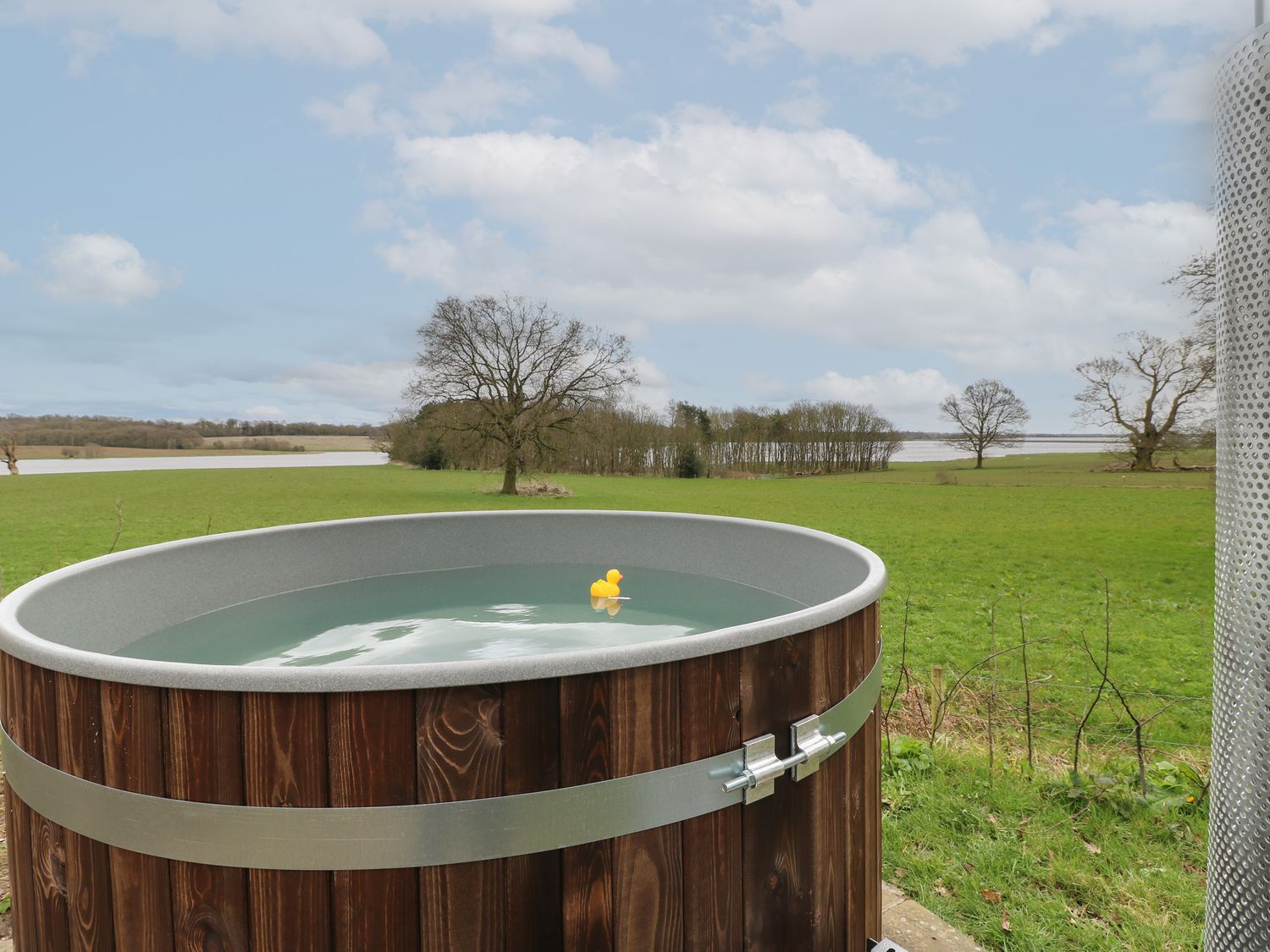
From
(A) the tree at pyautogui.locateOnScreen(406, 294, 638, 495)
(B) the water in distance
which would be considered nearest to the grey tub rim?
(B) the water in distance

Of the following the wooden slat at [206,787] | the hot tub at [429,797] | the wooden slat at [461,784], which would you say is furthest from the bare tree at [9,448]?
the wooden slat at [461,784]

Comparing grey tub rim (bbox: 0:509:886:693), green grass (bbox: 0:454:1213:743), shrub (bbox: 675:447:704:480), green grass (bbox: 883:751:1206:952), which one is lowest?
green grass (bbox: 0:454:1213:743)

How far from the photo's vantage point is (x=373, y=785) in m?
1.13

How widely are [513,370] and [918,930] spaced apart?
60.7 feet

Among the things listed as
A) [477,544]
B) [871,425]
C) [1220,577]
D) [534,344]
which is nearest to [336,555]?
[477,544]

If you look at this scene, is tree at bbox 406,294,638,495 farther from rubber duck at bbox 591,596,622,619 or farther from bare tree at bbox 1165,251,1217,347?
rubber duck at bbox 591,596,622,619

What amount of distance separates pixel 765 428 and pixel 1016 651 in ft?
82.1

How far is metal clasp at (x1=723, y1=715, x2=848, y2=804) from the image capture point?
1.33 metres

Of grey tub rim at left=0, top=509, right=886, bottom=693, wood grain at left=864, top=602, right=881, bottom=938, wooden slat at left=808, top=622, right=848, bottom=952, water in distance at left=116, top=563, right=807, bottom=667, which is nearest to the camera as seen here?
grey tub rim at left=0, top=509, right=886, bottom=693

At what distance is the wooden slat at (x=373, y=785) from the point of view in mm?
1128

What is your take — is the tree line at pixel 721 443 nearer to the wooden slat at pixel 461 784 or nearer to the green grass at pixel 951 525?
the green grass at pixel 951 525

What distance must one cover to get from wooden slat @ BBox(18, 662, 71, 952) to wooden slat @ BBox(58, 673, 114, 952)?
3 cm

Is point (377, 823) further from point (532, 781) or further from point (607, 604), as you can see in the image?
point (607, 604)

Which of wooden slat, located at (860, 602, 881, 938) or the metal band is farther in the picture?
Answer: wooden slat, located at (860, 602, 881, 938)
